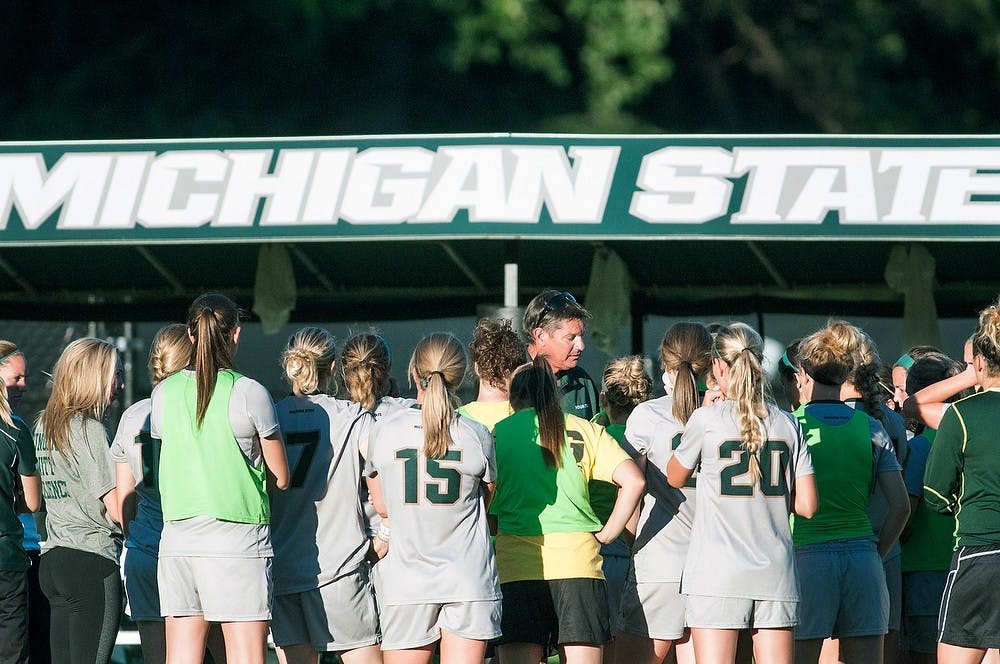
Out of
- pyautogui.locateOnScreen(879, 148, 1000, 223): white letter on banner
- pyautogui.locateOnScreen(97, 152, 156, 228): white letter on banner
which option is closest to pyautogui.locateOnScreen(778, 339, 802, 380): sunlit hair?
pyautogui.locateOnScreen(879, 148, 1000, 223): white letter on banner

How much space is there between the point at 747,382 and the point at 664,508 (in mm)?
857

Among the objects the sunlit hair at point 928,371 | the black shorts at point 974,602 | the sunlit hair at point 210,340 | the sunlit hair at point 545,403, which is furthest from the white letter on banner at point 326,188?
the black shorts at point 974,602

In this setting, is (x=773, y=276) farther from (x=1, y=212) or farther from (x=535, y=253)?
(x=1, y=212)

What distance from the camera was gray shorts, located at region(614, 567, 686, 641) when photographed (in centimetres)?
541

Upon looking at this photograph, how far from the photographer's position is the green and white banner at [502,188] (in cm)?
702

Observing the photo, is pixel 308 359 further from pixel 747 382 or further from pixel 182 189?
pixel 182 189

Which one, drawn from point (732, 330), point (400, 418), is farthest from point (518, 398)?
point (732, 330)

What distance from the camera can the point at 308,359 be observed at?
5.26m

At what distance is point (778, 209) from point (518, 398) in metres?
2.62

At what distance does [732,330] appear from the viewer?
194 inches

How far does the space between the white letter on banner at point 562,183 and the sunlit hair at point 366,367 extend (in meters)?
1.90

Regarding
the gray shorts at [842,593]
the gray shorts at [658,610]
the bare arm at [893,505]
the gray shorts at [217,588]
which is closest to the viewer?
the gray shorts at [217,588]

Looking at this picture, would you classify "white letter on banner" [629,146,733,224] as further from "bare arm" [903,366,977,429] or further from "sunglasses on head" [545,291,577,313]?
"bare arm" [903,366,977,429]

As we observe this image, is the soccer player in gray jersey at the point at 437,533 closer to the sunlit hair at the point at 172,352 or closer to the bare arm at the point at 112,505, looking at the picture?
the sunlit hair at the point at 172,352
